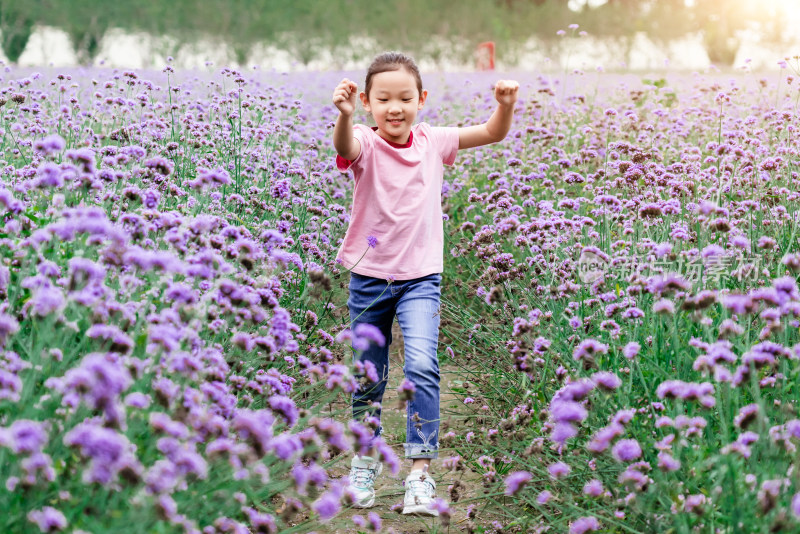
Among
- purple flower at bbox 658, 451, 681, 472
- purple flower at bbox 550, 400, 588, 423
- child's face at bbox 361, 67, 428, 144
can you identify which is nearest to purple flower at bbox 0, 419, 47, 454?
purple flower at bbox 550, 400, 588, 423

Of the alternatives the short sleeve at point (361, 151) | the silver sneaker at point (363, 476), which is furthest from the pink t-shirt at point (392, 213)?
the silver sneaker at point (363, 476)

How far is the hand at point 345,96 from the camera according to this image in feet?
10.6

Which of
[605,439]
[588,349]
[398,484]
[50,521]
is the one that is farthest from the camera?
[398,484]

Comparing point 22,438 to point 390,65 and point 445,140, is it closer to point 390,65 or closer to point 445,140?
point 390,65

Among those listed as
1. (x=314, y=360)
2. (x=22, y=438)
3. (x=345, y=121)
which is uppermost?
(x=345, y=121)

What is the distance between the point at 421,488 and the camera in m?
3.32

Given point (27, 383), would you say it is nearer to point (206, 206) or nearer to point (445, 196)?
point (206, 206)

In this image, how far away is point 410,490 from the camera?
3342 mm

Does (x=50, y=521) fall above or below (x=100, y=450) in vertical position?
below

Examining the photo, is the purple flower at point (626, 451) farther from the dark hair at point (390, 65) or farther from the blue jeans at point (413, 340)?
the dark hair at point (390, 65)

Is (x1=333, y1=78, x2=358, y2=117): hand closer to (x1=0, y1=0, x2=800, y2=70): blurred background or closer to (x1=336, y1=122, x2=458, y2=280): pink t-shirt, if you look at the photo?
(x1=336, y1=122, x2=458, y2=280): pink t-shirt

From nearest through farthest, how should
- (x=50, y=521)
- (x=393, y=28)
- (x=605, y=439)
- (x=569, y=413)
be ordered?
(x=50, y=521)
(x=569, y=413)
(x=605, y=439)
(x=393, y=28)

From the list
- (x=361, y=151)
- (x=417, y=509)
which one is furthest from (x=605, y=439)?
(x=361, y=151)

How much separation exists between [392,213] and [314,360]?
34.7 inches
